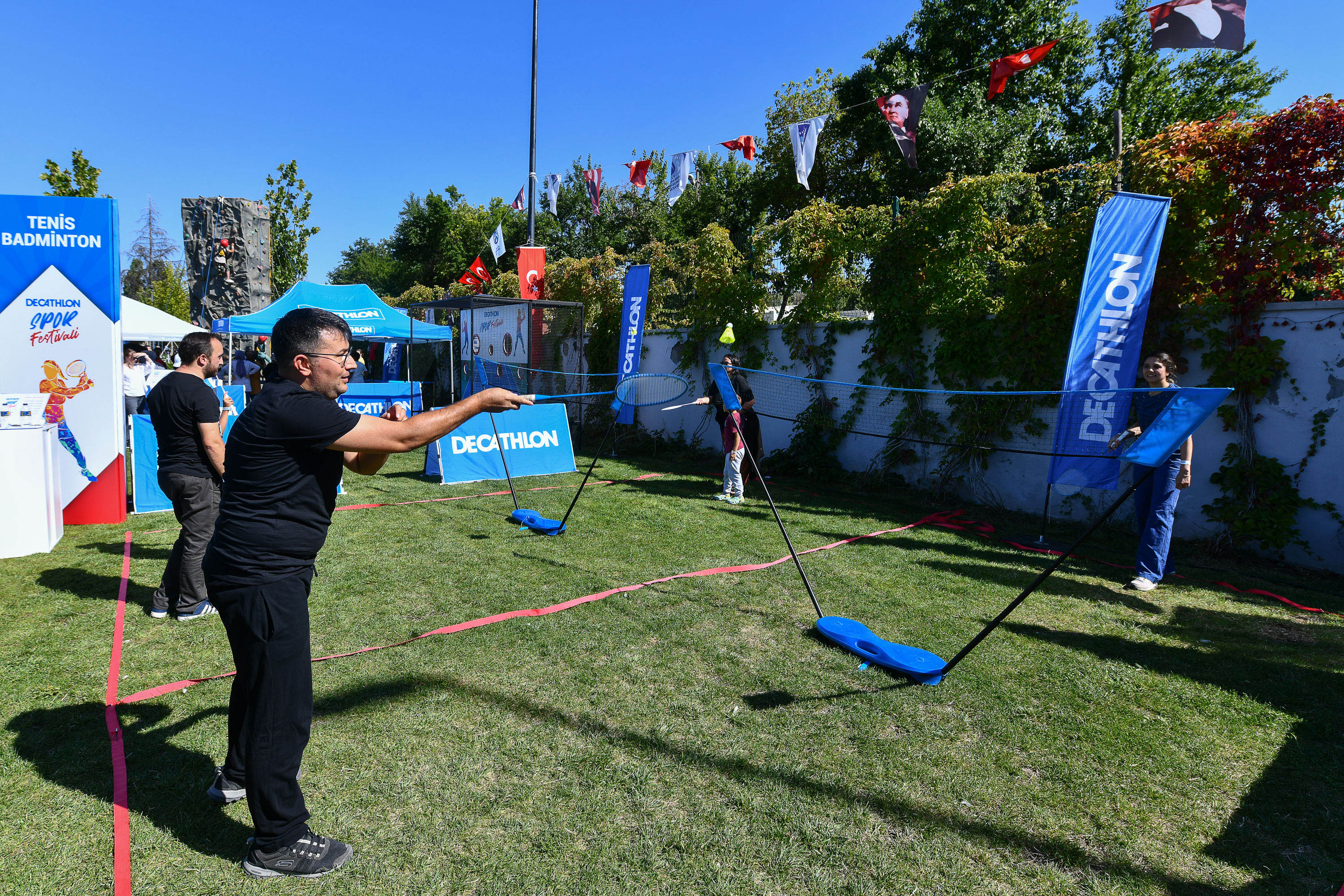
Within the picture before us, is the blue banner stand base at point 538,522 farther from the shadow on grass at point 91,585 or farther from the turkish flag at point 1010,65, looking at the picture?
the turkish flag at point 1010,65

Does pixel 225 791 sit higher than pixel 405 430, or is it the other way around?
pixel 405 430

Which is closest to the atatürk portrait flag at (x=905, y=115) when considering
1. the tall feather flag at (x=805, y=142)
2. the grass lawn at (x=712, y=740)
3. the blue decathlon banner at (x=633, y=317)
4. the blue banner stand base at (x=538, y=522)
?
the tall feather flag at (x=805, y=142)

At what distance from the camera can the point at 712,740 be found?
11.3 ft

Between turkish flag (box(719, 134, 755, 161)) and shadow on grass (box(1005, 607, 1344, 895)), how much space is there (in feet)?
32.8

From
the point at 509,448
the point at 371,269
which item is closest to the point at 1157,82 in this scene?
the point at 509,448

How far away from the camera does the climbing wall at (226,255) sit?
53.8 feet

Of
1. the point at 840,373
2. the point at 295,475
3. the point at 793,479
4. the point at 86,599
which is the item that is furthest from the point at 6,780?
the point at 840,373

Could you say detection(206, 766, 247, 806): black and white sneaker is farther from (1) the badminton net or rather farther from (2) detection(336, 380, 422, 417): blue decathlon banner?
(2) detection(336, 380, 422, 417): blue decathlon banner

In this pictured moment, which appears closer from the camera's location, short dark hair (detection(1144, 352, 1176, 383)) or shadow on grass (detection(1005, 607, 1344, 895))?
shadow on grass (detection(1005, 607, 1344, 895))

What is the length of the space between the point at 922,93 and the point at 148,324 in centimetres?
1461

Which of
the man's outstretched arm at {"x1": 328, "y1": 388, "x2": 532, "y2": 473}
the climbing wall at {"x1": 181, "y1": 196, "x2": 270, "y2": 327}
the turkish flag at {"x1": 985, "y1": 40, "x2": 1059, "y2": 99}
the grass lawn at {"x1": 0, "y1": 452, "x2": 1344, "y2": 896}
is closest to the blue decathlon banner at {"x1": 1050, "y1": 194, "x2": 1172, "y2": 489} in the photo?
the grass lawn at {"x1": 0, "y1": 452, "x2": 1344, "y2": 896}

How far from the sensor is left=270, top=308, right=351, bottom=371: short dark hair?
8.28ft

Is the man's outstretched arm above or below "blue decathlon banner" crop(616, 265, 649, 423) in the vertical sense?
below

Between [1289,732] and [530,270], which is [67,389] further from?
[1289,732]
